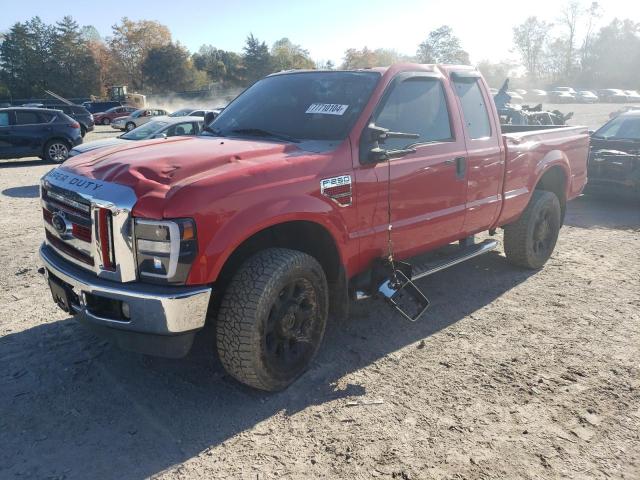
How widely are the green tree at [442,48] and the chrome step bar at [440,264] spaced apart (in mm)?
83288

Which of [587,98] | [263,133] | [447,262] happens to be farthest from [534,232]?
[587,98]

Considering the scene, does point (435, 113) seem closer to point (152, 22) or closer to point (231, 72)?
point (231, 72)

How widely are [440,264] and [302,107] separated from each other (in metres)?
1.74

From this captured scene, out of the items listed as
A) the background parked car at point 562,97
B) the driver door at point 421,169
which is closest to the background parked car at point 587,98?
the background parked car at point 562,97

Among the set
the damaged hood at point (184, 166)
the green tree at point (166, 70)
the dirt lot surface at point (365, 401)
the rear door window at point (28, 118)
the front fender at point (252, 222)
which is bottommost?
the dirt lot surface at point (365, 401)

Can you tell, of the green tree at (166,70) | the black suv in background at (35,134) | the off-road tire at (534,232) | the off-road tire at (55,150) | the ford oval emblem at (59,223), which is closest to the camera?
the ford oval emblem at (59,223)

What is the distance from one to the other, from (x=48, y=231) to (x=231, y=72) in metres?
71.2

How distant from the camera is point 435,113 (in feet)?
14.6

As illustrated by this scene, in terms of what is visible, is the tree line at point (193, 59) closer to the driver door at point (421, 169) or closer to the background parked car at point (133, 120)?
the background parked car at point (133, 120)

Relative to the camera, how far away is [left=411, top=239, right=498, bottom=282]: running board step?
430cm

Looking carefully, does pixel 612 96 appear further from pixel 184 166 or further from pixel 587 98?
pixel 184 166

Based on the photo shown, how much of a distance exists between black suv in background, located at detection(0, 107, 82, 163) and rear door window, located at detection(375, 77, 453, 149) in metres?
12.7

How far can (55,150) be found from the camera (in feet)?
49.4

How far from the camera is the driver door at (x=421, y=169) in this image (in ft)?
12.7
